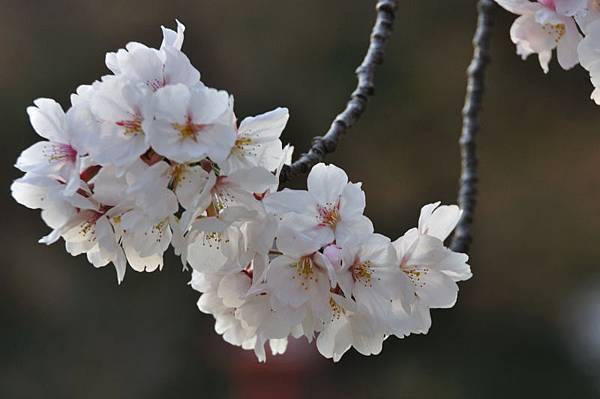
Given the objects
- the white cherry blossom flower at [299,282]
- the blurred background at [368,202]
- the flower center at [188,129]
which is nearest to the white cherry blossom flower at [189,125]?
the flower center at [188,129]

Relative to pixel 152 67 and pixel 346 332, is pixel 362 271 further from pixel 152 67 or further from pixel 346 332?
pixel 152 67

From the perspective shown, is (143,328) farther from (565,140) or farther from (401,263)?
(401,263)

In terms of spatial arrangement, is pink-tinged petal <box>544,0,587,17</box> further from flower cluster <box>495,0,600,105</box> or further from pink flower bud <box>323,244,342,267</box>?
pink flower bud <box>323,244,342,267</box>

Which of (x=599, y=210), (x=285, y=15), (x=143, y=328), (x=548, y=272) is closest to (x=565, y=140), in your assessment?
(x=599, y=210)

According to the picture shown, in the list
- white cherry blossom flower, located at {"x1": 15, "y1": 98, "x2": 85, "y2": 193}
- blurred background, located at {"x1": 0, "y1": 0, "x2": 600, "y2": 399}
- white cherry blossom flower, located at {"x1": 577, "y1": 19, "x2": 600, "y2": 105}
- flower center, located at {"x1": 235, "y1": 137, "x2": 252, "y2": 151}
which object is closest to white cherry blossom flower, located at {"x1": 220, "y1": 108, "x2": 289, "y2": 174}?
flower center, located at {"x1": 235, "y1": 137, "x2": 252, "y2": 151}

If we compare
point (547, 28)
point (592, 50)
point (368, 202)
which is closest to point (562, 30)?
point (547, 28)
